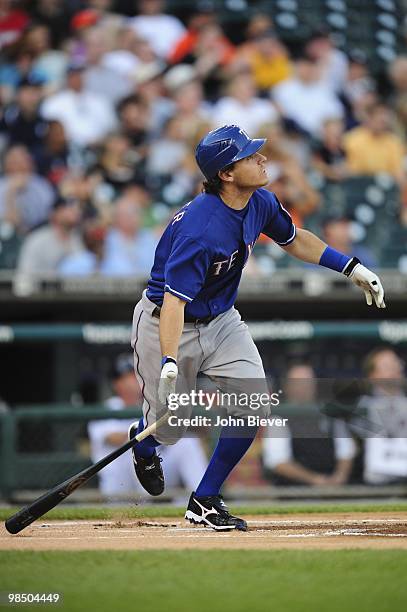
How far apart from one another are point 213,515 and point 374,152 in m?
7.45

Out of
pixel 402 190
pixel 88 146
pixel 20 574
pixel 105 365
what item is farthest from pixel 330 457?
pixel 20 574

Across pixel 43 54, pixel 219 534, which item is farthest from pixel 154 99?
pixel 219 534

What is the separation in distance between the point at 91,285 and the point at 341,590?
7.24 m

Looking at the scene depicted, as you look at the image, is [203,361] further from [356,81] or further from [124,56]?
[356,81]

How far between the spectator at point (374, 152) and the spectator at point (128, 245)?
2427mm

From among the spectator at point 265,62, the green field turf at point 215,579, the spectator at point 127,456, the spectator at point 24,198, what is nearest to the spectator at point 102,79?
the spectator at point 265,62

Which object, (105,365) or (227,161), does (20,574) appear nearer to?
(227,161)

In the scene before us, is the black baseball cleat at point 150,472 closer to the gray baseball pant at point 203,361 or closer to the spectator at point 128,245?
the gray baseball pant at point 203,361

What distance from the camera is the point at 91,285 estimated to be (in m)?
11.0

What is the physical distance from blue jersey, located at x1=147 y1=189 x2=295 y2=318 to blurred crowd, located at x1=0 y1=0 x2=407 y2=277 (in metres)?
5.29

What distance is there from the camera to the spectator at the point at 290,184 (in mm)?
11758

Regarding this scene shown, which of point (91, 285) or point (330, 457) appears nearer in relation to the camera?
point (330, 457)

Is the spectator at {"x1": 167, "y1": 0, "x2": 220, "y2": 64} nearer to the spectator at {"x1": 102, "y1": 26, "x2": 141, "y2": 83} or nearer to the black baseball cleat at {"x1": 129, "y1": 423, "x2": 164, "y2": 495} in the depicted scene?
the spectator at {"x1": 102, "y1": 26, "x2": 141, "y2": 83}

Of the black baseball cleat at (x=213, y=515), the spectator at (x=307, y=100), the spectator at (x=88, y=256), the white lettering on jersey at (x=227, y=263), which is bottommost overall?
the spectator at (x=88, y=256)
